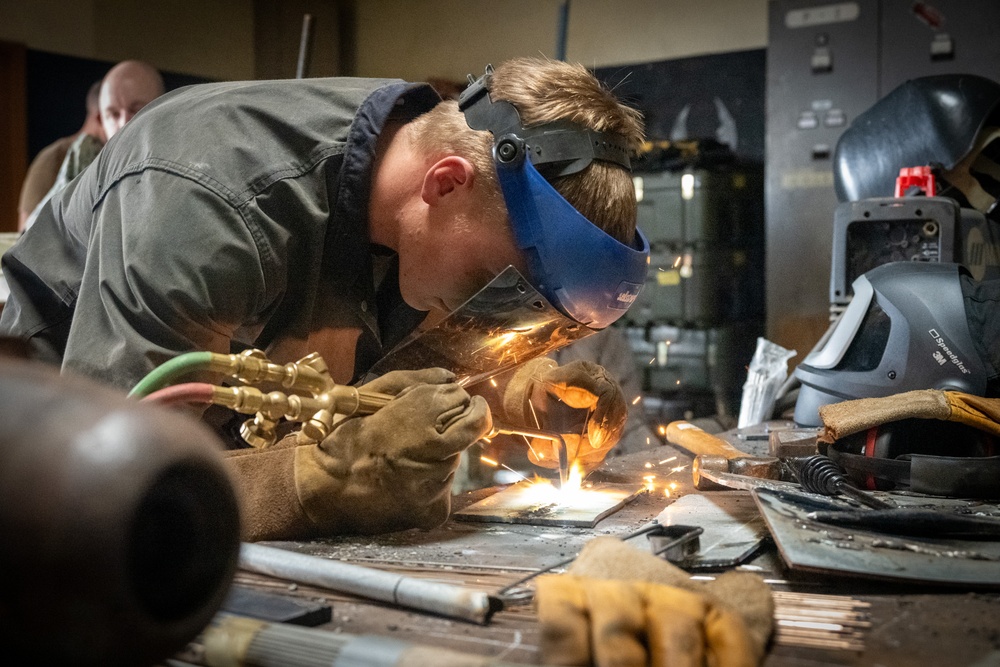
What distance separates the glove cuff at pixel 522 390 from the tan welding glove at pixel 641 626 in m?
1.25

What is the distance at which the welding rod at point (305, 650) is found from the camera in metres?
0.91

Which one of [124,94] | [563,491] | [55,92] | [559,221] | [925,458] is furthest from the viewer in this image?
[55,92]

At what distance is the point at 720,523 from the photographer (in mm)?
1650

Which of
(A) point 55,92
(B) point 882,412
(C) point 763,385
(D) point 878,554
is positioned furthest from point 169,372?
(A) point 55,92

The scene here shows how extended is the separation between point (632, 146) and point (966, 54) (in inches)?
140

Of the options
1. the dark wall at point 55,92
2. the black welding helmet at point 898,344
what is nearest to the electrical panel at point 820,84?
the black welding helmet at point 898,344

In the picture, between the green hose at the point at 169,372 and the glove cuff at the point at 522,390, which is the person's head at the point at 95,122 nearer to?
the glove cuff at the point at 522,390

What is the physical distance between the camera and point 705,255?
5.44 meters

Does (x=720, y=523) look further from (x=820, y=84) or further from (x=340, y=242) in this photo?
(x=820, y=84)

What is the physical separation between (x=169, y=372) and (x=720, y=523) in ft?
3.23

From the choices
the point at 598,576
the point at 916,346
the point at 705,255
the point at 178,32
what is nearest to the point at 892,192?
the point at 916,346

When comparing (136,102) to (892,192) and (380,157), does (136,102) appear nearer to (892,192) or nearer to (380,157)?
(380,157)

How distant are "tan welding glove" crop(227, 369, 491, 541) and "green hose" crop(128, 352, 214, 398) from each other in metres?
0.33

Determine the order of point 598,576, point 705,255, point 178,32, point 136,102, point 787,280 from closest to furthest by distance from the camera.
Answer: point 598,576 → point 136,102 → point 787,280 → point 705,255 → point 178,32
